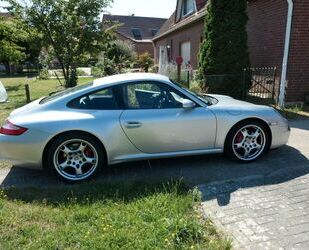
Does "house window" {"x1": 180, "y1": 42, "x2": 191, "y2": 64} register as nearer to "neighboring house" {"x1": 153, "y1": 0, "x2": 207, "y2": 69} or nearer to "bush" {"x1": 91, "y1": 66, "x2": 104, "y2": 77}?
"neighboring house" {"x1": 153, "y1": 0, "x2": 207, "y2": 69}

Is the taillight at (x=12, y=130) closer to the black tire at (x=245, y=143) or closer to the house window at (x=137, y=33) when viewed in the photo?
the black tire at (x=245, y=143)

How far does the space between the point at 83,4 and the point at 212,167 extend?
1108 centimetres

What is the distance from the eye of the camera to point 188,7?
2100 centimetres

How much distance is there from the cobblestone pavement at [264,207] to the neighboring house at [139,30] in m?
42.6

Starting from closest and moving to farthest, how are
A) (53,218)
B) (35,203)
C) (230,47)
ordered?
(53,218), (35,203), (230,47)

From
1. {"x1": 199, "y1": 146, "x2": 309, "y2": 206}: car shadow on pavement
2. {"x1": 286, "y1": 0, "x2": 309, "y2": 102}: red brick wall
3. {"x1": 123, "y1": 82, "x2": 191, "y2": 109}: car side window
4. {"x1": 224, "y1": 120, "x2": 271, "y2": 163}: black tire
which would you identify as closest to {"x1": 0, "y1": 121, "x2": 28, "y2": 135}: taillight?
{"x1": 123, "y1": 82, "x2": 191, "y2": 109}: car side window

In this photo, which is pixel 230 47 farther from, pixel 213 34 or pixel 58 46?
pixel 58 46

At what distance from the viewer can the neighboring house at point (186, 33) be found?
17.9 m

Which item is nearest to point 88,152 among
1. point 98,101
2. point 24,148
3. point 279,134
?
point 98,101

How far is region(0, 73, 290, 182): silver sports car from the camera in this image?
448 centimetres

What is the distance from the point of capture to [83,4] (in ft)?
45.8

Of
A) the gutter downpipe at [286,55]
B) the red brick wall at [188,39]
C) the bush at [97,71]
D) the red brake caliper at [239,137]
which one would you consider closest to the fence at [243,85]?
the gutter downpipe at [286,55]

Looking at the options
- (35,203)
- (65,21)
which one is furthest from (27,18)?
(35,203)

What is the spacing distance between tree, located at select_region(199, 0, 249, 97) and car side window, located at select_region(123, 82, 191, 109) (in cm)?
565
